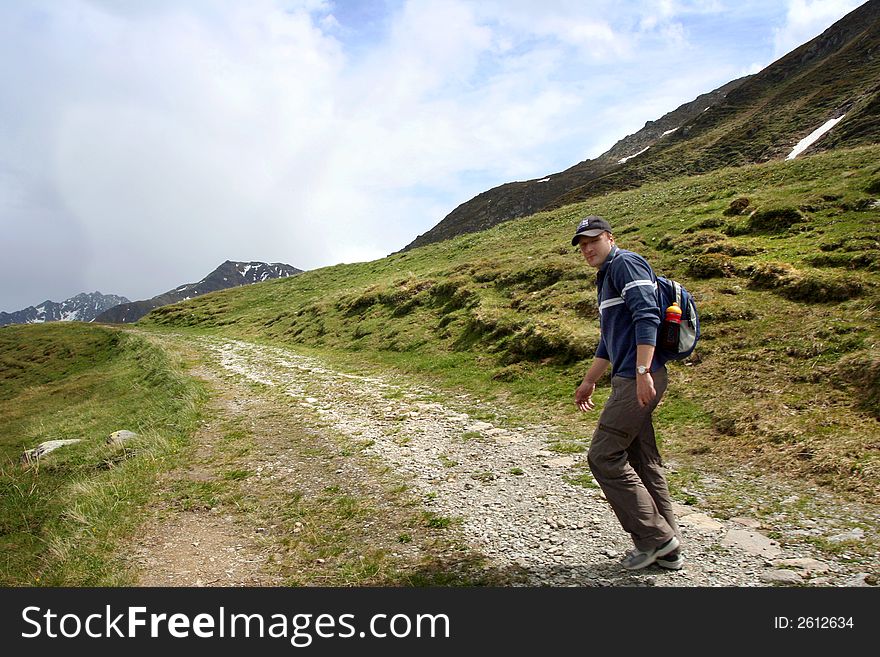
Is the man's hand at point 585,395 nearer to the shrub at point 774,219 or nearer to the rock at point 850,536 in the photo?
the rock at point 850,536

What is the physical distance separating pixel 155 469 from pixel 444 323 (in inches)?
621

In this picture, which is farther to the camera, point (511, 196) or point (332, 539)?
point (511, 196)

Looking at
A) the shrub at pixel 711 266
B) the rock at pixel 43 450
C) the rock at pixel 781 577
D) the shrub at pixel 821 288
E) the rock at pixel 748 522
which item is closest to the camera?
the rock at pixel 781 577

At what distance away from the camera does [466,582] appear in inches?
201

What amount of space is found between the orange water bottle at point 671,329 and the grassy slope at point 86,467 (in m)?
6.91

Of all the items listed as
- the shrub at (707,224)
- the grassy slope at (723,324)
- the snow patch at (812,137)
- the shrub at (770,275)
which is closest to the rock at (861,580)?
the grassy slope at (723,324)

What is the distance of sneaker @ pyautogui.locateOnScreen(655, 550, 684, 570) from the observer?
16.3 ft

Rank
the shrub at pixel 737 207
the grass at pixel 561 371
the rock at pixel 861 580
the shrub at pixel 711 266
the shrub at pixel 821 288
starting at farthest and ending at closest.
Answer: the shrub at pixel 737 207
the shrub at pixel 711 266
the shrub at pixel 821 288
the grass at pixel 561 371
the rock at pixel 861 580

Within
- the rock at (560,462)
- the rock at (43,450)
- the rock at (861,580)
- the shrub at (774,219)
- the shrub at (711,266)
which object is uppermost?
the shrub at (774,219)

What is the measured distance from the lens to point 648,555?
4973mm

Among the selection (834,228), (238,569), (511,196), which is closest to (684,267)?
(834,228)

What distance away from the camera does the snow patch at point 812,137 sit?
51.9 metres

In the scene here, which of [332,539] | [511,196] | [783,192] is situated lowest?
[332,539]
